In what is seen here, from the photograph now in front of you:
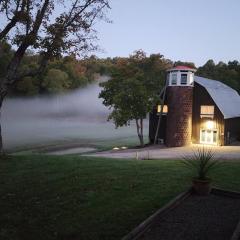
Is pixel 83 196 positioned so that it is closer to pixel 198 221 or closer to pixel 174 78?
pixel 198 221

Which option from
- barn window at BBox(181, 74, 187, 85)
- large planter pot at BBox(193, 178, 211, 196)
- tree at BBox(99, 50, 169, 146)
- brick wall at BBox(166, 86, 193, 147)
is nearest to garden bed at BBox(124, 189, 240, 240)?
large planter pot at BBox(193, 178, 211, 196)

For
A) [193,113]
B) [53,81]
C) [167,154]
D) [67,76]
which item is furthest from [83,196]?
[67,76]

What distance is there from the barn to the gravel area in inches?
1055

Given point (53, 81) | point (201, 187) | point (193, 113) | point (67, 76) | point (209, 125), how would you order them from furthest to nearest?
point (67, 76) → point (53, 81) → point (193, 113) → point (209, 125) → point (201, 187)

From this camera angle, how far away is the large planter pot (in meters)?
11.0

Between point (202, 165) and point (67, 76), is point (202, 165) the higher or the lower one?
the lower one

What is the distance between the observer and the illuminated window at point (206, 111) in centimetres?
3709

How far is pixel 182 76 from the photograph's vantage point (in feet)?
122

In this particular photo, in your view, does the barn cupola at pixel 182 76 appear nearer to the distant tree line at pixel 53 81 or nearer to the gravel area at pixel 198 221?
the gravel area at pixel 198 221

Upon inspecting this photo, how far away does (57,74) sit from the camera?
274 ft

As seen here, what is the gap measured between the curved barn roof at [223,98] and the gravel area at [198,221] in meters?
27.2

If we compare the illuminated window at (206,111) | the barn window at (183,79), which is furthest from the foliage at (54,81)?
the illuminated window at (206,111)

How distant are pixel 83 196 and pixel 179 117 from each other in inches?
1086

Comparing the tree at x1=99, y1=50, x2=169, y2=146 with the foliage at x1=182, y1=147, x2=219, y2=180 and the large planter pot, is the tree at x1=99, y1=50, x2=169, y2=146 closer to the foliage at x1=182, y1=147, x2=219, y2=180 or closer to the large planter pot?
the foliage at x1=182, y1=147, x2=219, y2=180
